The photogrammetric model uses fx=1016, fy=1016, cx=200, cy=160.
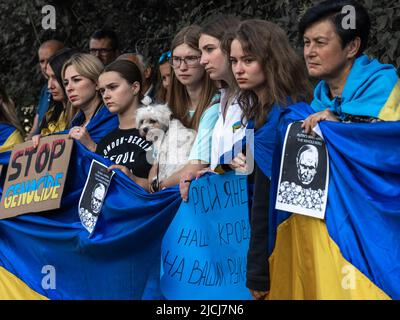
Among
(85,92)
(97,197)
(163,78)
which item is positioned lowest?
(97,197)

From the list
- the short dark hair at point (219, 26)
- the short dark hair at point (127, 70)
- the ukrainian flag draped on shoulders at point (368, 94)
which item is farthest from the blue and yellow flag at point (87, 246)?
the ukrainian flag draped on shoulders at point (368, 94)

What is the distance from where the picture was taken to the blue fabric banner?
551 centimetres

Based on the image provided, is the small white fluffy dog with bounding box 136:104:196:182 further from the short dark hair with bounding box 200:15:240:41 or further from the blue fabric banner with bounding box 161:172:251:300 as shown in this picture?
the short dark hair with bounding box 200:15:240:41

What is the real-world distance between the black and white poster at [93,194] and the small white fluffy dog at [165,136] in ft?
1.09

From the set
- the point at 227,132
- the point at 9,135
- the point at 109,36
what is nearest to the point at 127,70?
the point at 9,135

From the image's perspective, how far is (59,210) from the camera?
6.73 m

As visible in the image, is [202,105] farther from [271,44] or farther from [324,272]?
[324,272]

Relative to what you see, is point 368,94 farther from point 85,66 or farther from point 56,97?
point 56,97

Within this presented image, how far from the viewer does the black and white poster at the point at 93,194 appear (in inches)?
250

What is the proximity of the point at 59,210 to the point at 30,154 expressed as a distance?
18.8 inches

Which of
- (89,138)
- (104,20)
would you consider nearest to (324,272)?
(89,138)

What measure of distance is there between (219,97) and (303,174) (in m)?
1.41

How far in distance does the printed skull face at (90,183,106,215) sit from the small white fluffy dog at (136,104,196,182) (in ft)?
1.23

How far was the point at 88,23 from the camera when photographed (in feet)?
34.1
